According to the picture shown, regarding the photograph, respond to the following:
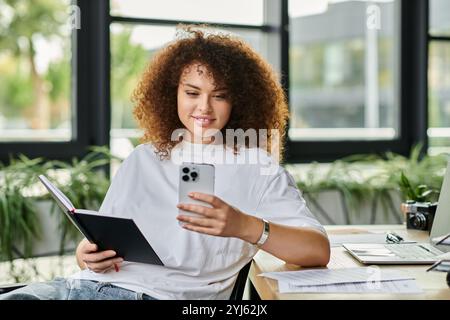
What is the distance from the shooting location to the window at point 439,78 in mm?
3514

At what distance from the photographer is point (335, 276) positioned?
4.31ft

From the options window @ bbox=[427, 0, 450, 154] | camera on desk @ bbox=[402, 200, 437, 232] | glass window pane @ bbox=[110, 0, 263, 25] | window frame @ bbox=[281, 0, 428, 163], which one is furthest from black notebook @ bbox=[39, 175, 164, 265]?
window @ bbox=[427, 0, 450, 154]

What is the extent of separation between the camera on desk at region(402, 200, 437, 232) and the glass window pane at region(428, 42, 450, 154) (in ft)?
5.57

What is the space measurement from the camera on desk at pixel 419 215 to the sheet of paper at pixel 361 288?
0.65 m

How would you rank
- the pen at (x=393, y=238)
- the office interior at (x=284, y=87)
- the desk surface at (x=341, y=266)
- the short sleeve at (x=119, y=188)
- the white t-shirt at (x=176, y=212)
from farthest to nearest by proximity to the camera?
the office interior at (x=284, y=87), the pen at (x=393, y=238), the short sleeve at (x=119, y=188), the white t-shirt at (x=176, y=212), the desk surface at (x=341, y=266)

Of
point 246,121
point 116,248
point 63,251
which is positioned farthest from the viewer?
point 63,251

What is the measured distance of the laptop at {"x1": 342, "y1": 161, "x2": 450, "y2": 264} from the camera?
147cm

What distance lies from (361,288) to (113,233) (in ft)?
1.77

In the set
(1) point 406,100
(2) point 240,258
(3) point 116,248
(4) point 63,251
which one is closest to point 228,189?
(2) point 240,258

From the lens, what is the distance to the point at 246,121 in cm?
170

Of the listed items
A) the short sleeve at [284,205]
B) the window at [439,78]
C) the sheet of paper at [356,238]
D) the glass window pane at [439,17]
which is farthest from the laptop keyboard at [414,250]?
the glass window pane at [439,17]

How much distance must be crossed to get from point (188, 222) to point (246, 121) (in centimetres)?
→ 54

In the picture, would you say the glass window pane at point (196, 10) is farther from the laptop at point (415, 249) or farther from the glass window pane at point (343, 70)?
the laptop at point (415, 249)

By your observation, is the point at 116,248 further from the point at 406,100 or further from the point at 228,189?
the point at 406,100
